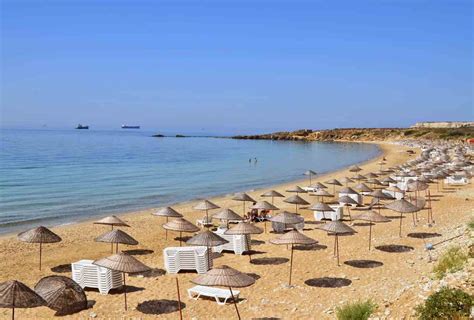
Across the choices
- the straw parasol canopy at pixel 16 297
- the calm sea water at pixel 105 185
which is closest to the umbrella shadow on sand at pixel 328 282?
the straw parasol canopy at pixel 16 297

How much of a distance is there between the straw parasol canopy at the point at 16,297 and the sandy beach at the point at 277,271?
2.27 metres

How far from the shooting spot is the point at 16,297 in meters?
9.63

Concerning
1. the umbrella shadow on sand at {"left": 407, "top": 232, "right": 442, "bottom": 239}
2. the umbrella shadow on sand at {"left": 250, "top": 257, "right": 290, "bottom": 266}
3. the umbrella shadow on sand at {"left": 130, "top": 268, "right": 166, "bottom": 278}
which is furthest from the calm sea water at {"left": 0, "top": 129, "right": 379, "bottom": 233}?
the umbrella shadow on sand at {"left": 407, "top": 232, "right": 442, "bottom": 239}

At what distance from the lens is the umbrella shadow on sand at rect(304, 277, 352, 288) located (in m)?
13.6

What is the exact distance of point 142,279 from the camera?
581 inches

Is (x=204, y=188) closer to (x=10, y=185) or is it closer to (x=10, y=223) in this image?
(x=10, y=185)

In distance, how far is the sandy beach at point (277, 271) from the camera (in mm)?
11898

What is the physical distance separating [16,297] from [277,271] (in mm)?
7847

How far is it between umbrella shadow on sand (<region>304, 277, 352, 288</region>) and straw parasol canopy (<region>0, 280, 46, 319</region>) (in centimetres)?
717

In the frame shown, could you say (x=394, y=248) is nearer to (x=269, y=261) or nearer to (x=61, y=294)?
(x=269, y=261)

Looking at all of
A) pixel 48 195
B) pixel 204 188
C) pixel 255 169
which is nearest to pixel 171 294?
pixel 48 195

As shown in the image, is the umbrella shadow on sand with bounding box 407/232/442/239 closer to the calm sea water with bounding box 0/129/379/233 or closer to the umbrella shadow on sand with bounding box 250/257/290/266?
the umbrella shadow on sand with bounding box 250/257/290/266

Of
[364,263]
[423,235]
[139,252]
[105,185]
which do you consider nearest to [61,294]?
[139,252]

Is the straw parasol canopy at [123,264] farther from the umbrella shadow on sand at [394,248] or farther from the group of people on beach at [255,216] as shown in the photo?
the group of people on beach at [255,216]
